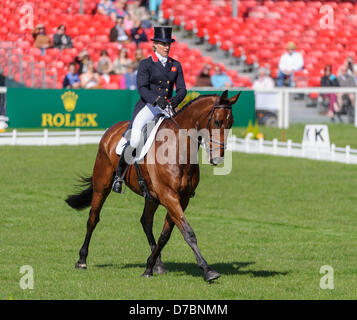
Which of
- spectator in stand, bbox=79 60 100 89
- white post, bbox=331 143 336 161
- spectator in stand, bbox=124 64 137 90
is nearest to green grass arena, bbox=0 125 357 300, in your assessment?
white post, bbox=331 143 336 161

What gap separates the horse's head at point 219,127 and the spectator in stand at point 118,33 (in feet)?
82.1

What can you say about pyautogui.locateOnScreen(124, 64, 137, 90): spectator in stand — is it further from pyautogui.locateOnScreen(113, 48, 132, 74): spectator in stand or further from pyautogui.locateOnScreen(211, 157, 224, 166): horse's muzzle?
pyautogui.locateOnScreen(211, 157, 224, 166): horse's muzzle

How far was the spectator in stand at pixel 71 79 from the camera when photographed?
99.9ft

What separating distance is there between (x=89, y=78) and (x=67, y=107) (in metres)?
2.67

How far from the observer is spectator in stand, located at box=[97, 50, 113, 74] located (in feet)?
106

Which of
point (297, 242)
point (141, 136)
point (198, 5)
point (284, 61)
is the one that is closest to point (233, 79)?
point (284, 61)

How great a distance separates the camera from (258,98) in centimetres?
3231

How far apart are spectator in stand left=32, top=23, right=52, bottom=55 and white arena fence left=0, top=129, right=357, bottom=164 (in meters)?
4.41

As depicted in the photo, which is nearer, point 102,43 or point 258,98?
point 258,98

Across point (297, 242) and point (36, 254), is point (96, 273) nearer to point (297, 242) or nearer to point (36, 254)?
point (36, 254)

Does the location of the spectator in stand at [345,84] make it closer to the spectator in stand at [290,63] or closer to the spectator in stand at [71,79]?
the spectator in stand at [290,63]

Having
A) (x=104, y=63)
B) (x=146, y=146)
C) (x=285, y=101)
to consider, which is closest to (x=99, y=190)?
(x=146, y=146)

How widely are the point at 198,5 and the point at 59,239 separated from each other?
26.7 meters
